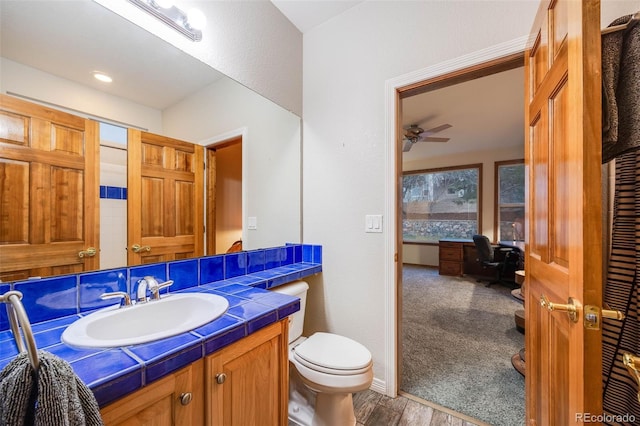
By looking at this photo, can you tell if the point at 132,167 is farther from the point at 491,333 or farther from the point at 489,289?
the point at 489,289

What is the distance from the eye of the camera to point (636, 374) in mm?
580

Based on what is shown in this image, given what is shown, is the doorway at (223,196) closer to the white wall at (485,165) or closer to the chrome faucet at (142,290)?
the chrome faucet at (142,290)

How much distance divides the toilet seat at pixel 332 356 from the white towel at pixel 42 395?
0.97 m

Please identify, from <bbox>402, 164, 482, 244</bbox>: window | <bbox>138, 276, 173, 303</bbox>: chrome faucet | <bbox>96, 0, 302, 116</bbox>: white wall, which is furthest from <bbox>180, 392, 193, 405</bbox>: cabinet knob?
<bbox>402, 164, 482, 244</bbox>: window

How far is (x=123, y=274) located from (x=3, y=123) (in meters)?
0.63

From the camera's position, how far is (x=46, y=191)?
2.93 ft

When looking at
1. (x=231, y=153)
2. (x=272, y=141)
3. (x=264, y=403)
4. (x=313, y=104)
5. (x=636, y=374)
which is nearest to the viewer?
(x=636, y=374)

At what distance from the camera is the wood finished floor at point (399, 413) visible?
1.43 meters

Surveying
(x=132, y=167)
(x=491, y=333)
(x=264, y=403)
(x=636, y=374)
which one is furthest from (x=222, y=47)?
(x=491, y=333)

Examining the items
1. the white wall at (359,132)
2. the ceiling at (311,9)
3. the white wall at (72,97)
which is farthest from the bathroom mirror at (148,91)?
the ceiling at (311,9)

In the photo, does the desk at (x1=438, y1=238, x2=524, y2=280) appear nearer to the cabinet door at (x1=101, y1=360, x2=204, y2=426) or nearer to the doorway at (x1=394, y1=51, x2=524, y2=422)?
the doorway at (x1=394, y1=51, x2=524, y2=422)

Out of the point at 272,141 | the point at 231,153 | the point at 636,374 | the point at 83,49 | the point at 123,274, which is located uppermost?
the point at 83,49

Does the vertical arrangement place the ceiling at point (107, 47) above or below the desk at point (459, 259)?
above

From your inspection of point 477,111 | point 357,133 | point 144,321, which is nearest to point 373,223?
point 357,133
